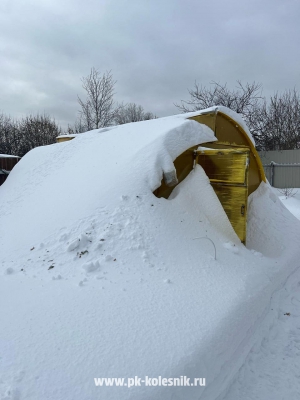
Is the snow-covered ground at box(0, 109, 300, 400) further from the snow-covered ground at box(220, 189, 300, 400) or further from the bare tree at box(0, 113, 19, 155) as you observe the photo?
the bare tree at box(0, 113, 19, 155)

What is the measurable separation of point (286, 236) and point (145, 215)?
3.02m

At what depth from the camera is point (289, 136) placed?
18.9 meters

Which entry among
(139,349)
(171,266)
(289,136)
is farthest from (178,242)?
(289,136)

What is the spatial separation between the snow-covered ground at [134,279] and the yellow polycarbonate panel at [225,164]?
0.31 metres

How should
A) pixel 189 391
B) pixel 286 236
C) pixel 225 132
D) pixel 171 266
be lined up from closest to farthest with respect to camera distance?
pixel 189 391, pixel 171 266, pixel 286 236, pixel 225 132

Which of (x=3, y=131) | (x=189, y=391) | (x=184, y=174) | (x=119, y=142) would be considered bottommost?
(x=189, y=391)

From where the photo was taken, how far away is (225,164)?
15.2 feet

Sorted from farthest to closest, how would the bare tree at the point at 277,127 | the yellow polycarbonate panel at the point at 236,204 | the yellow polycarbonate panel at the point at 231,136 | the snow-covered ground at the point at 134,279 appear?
the bare tree at the point at 277,127 → the yellow polycarbonate panel at the point at 231,136 → the yellow polycarbonate panel at the point at 236,204 → the snow-covered ground at the point at 134,279

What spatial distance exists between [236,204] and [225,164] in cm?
68

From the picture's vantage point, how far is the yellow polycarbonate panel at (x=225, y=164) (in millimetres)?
4434

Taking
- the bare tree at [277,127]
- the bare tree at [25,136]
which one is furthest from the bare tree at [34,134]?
the bare tree at [277,127]

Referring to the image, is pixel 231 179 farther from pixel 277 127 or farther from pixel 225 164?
pixel 277 127

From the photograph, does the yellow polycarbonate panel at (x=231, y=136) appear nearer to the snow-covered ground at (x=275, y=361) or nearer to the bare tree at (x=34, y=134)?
the snow-covered ground at (x=275, y=361)

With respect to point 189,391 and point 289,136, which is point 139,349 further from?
point 289,136
